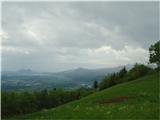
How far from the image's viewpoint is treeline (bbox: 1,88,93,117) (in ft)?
347

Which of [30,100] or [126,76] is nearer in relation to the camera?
[126,76]

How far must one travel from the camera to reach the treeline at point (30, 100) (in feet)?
347

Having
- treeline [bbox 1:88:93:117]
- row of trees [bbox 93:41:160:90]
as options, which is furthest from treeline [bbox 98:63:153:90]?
treeline [bbox 1:88:93:117]

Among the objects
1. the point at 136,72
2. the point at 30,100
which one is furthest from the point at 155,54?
the point at 30,100

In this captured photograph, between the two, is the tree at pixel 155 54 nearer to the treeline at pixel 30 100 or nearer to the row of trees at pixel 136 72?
the row of trees at pixel 136 72

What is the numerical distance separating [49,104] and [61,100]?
7.24 meters

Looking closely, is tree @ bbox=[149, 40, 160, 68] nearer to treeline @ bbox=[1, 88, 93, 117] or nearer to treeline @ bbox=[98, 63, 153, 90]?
treeline @ bbox=[98, 63, 153, 90]

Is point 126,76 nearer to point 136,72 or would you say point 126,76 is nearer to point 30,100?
point 136,72

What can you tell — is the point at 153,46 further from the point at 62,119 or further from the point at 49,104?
the point at 62,119

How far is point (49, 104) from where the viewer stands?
133 meters

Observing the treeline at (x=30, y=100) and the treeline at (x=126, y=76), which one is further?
the treeline at (x=126, y=76)

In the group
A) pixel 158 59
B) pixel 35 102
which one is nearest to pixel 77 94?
pixel 35 102

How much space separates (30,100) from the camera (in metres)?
124

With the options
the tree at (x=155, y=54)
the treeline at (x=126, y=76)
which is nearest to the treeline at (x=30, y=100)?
the treeline at (x=126, y=76)
